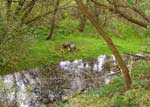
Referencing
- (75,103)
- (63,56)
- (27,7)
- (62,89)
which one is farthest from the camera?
(63,56)

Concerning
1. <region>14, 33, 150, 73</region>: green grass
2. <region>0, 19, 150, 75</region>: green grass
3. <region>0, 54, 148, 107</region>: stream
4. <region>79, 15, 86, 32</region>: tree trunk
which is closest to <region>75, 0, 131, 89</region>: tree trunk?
<region>0, 54, 148, 107</region>: stream

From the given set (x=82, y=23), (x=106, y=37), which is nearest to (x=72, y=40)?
(x=82, y=23)

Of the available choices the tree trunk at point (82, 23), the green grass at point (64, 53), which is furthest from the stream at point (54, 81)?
the tree trunk at point (82, 23)

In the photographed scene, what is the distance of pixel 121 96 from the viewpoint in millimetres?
11484

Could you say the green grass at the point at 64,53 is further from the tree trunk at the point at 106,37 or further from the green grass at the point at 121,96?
the tree trunk at the point at 106,37

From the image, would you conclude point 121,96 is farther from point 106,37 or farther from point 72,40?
point 72,40

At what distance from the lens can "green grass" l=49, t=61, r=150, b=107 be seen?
36.1ft

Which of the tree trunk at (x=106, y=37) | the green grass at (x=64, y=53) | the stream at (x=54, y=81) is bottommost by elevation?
the stream at (x=54, y=81)

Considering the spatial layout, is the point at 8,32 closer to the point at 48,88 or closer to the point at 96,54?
the point at 48,88

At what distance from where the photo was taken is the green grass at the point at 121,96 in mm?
10998

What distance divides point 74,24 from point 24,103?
19592 mm

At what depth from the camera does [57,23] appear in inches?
1160

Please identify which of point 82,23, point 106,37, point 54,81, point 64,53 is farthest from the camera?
point 82,23

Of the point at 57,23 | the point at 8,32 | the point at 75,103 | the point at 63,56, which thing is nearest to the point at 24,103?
the point at 75,103
